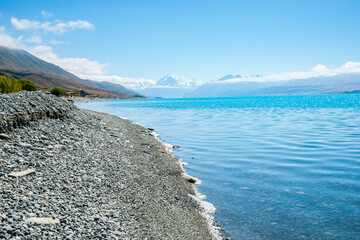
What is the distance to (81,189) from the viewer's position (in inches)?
463

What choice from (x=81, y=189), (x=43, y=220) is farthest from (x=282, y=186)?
(x=43, y=220)

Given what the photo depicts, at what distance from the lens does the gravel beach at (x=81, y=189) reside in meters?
8.66

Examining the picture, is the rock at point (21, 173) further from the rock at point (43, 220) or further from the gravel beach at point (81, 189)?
the rock at point (43, 220)

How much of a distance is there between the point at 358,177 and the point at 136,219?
53.1ft

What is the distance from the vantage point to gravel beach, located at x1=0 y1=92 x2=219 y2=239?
8.66 meters

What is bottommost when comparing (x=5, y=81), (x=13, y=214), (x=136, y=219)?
(x=136, y=219)

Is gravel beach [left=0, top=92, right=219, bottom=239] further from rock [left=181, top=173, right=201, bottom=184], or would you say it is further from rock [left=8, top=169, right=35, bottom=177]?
rock [left=181, top=173, right=201, bottom=184]

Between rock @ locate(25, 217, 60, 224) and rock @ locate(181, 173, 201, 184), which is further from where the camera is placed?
rock @ locate(181, 173, 201, 184)

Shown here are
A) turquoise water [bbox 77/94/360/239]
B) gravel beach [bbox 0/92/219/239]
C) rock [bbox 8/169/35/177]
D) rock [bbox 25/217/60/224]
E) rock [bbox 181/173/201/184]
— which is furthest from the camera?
rock [bbox 181/173/201/184]

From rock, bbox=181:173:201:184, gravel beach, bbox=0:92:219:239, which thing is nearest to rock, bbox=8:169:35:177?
gravel beach, bbox=0:92:219:239

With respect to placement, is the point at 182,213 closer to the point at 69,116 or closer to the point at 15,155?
the point at 15,155

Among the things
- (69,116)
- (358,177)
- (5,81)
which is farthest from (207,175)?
(5,81)

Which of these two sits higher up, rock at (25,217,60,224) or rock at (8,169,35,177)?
rock at (8,169,35,177)

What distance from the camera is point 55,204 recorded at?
9.71m
